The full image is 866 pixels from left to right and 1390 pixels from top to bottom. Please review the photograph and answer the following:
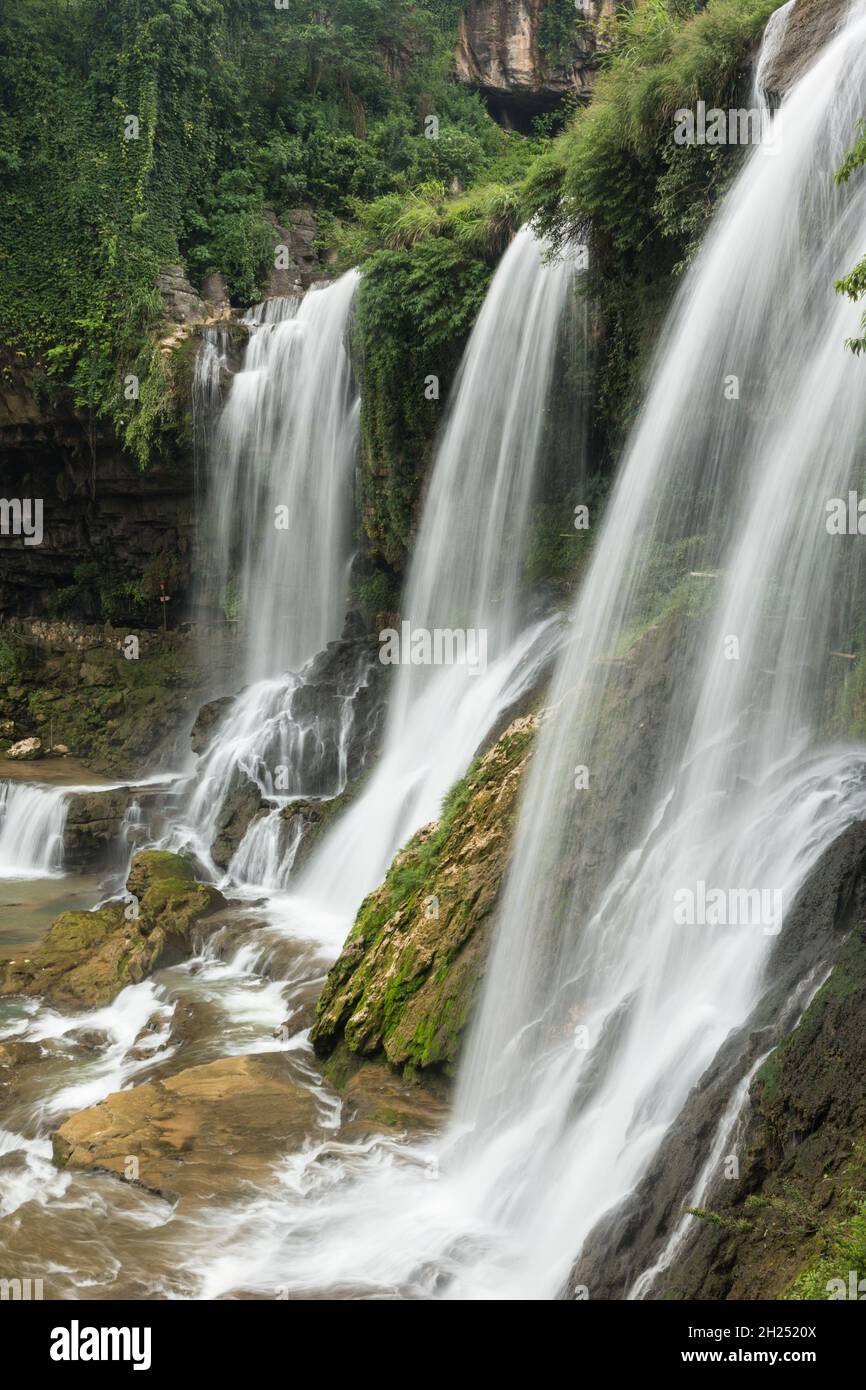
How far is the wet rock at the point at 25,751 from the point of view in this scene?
21359mm

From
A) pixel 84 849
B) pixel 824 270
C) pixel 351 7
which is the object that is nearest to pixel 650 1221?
pixel 824 270

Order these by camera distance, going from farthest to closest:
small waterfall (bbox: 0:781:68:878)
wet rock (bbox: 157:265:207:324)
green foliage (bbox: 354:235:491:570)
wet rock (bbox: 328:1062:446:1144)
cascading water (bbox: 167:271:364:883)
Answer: wet rock (bbox: 157:265:207:324) < cascading water (bbox: 167:271:364:883) < small waterfall (bbox: 0:781:68:878) < green foliage (bbox: 354:235:491:570) < wet rock (bbox: 328:1062:446:1144)

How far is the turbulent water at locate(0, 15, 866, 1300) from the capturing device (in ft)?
21.9

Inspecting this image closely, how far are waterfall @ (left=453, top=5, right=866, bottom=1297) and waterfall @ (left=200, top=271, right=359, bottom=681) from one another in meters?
10.5

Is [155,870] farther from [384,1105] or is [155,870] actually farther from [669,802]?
[669,802]

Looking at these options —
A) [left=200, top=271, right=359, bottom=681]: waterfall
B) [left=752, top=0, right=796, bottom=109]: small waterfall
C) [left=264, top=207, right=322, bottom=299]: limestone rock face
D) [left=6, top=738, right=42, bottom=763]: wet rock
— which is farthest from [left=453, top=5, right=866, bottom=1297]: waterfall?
[left=264, top=207, right=322, bottom=299]: limestone rock face

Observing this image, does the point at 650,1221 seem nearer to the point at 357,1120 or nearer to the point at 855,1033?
the point at 855,1033

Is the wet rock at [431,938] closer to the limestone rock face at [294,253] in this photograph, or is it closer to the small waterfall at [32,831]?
the small waterfall at [32,831]

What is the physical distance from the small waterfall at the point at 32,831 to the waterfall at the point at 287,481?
5.29 metres

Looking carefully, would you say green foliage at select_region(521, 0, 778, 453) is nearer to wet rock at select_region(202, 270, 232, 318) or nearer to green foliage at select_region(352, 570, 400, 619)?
green foliage at select_region(352, 570, 400, 619)

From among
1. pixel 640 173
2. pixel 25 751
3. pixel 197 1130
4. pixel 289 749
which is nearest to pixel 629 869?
pixel 197 1130

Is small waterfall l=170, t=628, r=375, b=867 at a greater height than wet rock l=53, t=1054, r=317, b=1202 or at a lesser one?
greater

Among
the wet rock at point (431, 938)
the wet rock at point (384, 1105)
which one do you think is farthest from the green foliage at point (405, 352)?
the wet rock at point (384, 1105)

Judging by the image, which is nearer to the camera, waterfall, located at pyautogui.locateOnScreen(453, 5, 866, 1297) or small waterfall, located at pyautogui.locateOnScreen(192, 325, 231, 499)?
waterfall, located at pyautogui.locateOnScreen(453, 5, 866, 1297)
